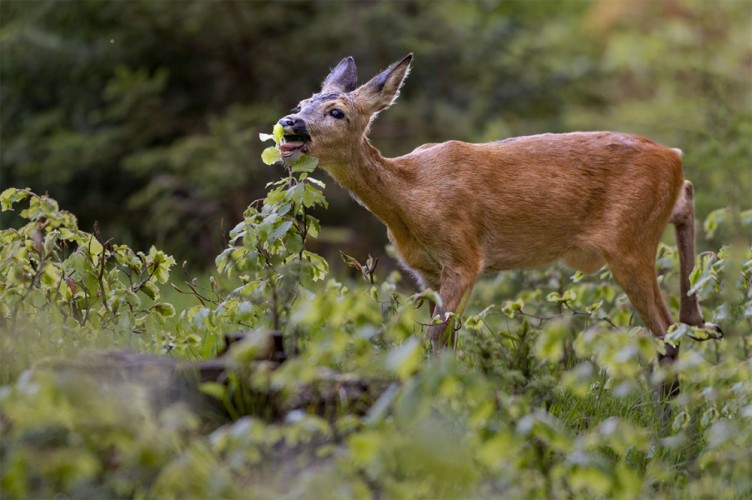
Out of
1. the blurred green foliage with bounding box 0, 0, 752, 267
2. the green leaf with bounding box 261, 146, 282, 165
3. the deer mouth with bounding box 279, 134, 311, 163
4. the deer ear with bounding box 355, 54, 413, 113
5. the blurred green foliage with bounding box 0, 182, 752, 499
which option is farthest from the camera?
the blurred green foliage with bounding box 0, 0, 752, 267

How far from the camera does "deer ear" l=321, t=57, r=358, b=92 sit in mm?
5793

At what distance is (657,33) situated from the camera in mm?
17859

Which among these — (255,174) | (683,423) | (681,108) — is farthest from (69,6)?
(681,108)

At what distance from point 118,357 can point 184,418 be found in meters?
0.91

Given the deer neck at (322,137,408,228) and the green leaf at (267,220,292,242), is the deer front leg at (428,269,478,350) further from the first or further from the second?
the green leaf at (267,220,292,242)

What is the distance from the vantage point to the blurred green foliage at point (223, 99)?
34.9ft

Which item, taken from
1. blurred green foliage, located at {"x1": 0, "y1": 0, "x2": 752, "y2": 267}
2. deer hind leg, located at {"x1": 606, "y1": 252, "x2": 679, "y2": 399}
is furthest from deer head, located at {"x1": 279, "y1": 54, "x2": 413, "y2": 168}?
blurred green foliage, located at {"x1": 0, "y1": 0, "x2": 752, "y2": 267}

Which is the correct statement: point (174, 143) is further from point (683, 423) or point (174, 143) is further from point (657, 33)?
point (657, 33)

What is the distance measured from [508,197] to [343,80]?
1.29 metres

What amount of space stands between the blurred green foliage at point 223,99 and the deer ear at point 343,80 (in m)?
4.59

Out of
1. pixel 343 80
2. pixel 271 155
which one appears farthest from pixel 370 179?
pixel 271 155

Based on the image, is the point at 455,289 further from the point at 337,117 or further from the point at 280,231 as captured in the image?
the point at 280,231

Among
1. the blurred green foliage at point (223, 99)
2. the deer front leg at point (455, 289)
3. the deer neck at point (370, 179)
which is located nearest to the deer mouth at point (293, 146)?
the deer neck at point (370, 179)

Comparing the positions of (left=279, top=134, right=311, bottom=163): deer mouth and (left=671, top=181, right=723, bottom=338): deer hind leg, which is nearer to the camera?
(left=279, top=134, right=311, bottom=163): deer mouth
